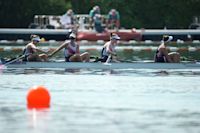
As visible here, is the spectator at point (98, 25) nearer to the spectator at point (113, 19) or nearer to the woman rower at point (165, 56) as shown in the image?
the spectator at point (113, 19)

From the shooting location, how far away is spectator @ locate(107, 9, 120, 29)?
53.6m

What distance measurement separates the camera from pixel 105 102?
2084 cm

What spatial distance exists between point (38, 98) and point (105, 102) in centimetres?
194

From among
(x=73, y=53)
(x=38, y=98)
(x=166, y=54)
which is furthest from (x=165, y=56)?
(x=38, y=98)

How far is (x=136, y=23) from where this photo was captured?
6112cm

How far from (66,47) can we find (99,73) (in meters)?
1.55

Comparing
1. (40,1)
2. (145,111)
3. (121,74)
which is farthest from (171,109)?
(40,1)

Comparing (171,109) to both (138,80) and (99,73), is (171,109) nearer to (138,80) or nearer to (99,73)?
(138,80)

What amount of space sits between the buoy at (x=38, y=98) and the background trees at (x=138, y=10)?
3933cm

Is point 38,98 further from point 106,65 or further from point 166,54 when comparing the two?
point 166,54

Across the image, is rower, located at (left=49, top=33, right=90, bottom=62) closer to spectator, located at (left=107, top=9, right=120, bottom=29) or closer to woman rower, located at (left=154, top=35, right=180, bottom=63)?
woman rower, located at (left=154, top=35, right=180, bottom=63)

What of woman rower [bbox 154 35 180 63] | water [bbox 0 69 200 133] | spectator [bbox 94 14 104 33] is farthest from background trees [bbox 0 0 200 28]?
woman rower [bbox 154 35 180 63]

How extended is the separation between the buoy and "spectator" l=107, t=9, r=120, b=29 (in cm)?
3396

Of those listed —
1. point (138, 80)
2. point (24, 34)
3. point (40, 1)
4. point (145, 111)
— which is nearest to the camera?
point (145, 111)
